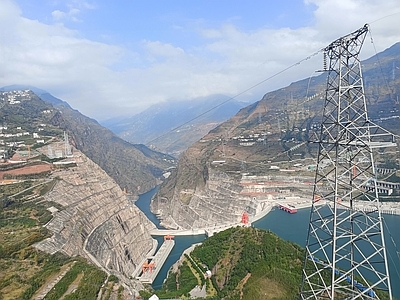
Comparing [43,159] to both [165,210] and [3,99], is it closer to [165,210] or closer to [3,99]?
[165,210]

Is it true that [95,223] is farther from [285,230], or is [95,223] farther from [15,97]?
[15,97]

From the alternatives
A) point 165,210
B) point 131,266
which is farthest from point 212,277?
point 165,210

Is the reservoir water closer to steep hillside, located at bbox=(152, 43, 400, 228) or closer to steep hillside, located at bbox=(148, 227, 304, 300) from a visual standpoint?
steep hillside, located at bbox=(152, 43, 400, 228)

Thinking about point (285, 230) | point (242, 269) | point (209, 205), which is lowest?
point (285, 230)

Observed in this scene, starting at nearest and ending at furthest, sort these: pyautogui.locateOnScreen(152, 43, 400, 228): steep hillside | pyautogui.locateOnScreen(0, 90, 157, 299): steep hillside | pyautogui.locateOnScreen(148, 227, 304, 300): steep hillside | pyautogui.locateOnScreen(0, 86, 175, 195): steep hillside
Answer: pyautogui.locateOnScreen(148, 227, 304, 300): steep hillside < pyautogui.locateOnScreen(0, 90, 157, 299): steep hillside < pyautogui.locateOnScreen(152, 43, 400, 228): steep hillside < pyautogui.locateOnScreen(0, 86, 175, 195): steep hillside

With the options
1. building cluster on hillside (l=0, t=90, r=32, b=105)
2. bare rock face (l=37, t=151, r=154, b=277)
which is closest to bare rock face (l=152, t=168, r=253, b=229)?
bare rock face (l=37, t=151, r=154, b=277)

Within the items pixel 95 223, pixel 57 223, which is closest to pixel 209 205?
pixel 95 223

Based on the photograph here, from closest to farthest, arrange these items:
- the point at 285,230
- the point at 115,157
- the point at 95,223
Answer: the point at 95,223
the point at 285,230
the point at 115,157
